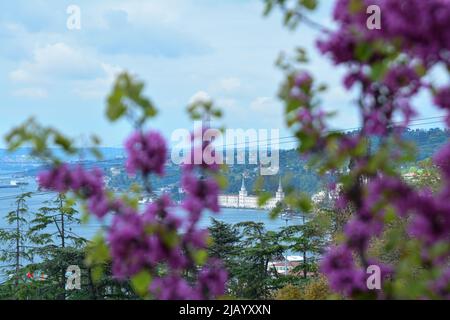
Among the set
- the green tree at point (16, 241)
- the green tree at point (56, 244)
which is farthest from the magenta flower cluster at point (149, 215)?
the green tree at point (16, 241)

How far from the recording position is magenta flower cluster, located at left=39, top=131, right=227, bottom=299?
1.26 meters

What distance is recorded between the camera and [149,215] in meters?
1.32

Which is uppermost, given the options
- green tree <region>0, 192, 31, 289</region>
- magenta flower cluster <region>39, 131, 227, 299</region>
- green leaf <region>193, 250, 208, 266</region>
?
magenta flower cluster <region>39, 131, 227, 299</region>

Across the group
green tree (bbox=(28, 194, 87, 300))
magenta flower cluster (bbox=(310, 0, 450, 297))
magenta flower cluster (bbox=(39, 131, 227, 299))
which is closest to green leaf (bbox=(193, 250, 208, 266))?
magenta flower cluster (bbox=(39, 131, 227, 299))

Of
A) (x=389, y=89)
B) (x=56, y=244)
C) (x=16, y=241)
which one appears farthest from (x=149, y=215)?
(x=16, y=241)

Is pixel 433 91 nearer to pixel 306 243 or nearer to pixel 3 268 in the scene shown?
pixel 306 243

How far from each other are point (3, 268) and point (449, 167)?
8725mm

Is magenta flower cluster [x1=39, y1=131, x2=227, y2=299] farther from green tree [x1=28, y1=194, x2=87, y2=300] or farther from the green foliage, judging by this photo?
green tree [x1=28, y1=194, x2=87, y2=300]

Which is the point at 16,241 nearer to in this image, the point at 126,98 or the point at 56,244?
the point at 56,244
